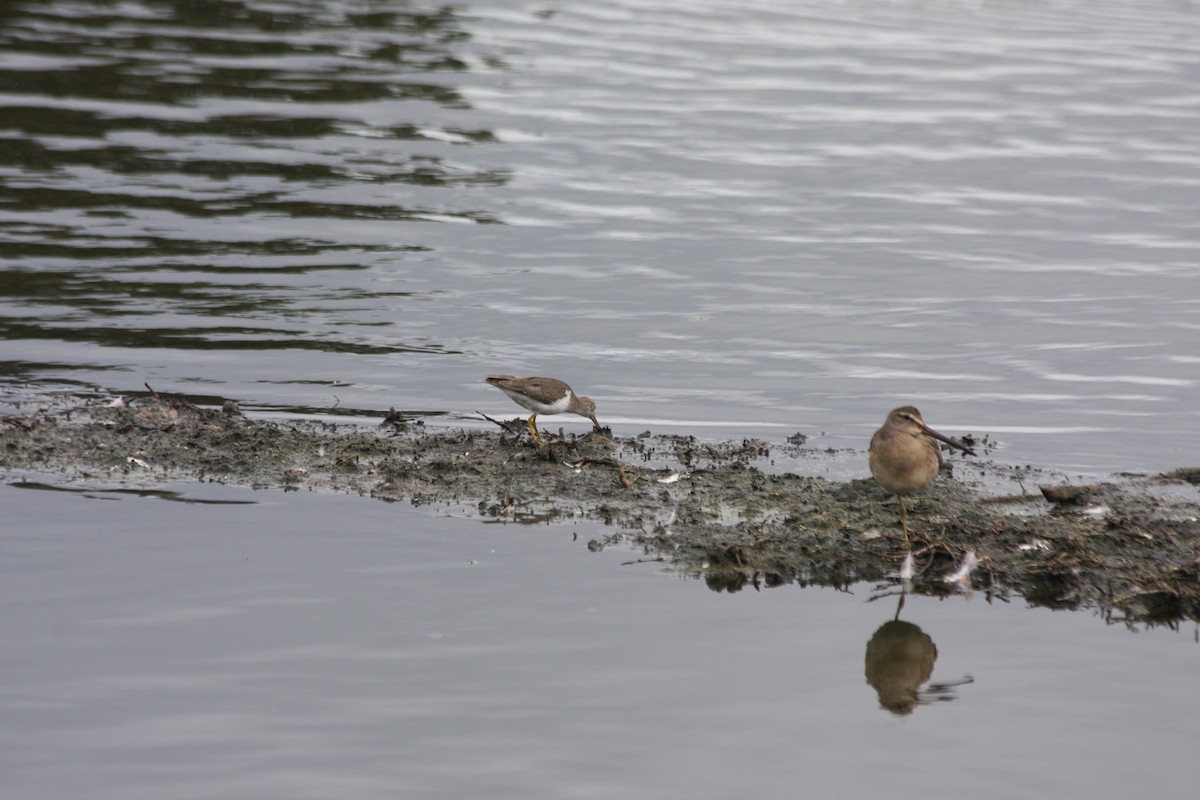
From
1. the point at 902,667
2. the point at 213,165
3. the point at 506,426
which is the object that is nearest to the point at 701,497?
the point at 506,426

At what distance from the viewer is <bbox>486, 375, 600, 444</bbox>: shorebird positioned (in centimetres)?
1116

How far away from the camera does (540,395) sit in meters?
11.2

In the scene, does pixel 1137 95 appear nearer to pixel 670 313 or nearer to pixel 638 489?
pixel 670 313

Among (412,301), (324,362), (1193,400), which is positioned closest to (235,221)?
(412,301)

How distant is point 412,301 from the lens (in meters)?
16.1

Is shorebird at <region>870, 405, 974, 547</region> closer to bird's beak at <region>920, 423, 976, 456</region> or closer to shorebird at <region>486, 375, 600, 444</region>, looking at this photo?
bird's beak at <region>920, 423, 976, 456</region>

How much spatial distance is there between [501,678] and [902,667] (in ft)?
7.20

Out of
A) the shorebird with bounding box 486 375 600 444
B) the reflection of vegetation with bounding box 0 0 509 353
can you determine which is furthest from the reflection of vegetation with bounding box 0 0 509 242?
the shorebird with bounding box 486 375 600 444

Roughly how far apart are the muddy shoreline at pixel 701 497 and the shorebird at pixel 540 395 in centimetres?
24

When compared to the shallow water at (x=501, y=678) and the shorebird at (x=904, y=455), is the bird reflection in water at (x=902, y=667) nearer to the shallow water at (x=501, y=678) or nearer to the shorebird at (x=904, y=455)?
the shallow water at (x=501, y=678)

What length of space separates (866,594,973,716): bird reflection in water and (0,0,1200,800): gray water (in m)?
0.08

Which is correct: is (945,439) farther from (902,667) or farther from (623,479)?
(623,479)

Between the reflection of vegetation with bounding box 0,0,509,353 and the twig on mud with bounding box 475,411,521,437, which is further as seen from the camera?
the reflection of vegetation with bounding box 0,0,509,353

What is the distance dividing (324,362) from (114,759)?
7.38 m
